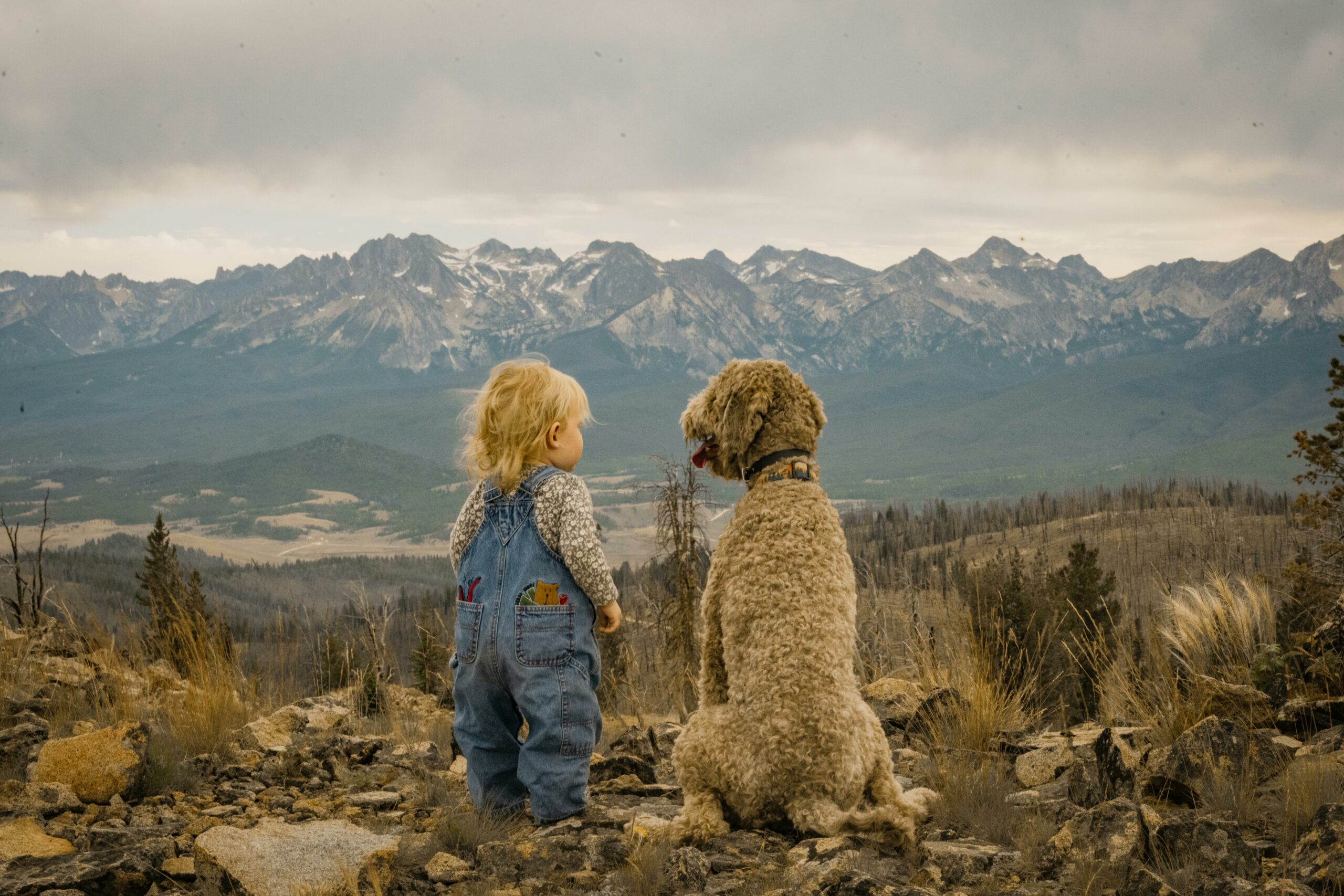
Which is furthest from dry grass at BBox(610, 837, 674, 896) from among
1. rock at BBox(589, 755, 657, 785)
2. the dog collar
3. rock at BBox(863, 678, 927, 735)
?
rock at BBox(863, 678, 927, 735)

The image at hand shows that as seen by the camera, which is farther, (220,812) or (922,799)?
(220,812)

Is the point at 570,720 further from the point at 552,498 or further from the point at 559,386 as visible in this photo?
the point at 559,386

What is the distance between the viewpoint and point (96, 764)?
5430 millimetres

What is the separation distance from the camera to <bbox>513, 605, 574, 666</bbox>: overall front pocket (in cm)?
508

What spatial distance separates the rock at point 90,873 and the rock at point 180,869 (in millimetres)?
37

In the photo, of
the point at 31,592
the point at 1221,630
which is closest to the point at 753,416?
the point at 1221,630

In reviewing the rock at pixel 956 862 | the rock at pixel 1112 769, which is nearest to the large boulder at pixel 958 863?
the rock at pixel 956 862

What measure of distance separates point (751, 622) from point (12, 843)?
359cm

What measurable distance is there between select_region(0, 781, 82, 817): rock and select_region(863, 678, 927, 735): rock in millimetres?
5021

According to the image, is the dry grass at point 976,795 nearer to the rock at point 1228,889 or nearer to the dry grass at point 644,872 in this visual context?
the rock at point 1228,889

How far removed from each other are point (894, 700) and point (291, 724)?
4518mm

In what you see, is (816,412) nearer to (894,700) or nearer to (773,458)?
(773,458)

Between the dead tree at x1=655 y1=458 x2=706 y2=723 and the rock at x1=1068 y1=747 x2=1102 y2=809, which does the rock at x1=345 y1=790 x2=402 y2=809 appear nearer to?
the rock at x1=1068 y1=747 x2=1102 y2=809

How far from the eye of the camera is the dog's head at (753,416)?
501cm
